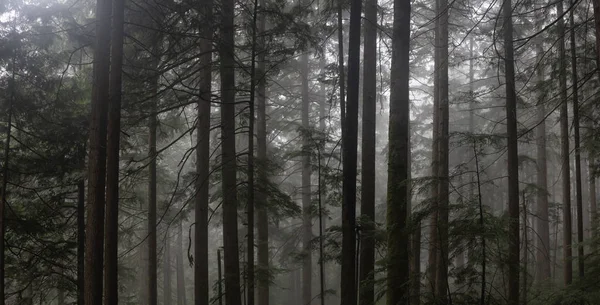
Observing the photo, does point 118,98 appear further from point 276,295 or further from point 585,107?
point 276,295

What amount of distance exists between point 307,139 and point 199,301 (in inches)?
218

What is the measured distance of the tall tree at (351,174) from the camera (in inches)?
303

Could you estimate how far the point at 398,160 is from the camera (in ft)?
23.2

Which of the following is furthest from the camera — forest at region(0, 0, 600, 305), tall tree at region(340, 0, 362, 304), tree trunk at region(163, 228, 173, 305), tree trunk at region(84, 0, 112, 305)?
tree trunk at region(163, 228, 173, 305)

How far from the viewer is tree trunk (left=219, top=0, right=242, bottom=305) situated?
30.7ft

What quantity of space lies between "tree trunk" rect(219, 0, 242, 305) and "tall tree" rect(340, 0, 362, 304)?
8.69ft

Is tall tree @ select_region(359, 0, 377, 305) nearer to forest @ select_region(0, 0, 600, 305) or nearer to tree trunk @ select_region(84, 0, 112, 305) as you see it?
forest @ select_region(0, 0, 600, 305)

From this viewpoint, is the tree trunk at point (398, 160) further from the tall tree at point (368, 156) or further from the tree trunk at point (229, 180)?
the tree trunk at point (229, 180)

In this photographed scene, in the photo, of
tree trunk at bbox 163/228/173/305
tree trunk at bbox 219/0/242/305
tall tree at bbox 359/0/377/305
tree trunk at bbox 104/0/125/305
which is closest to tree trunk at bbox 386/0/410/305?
tall tree at bbox 359/0/377/305

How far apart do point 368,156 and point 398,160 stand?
11.2ft

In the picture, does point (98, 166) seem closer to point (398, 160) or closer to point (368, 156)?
point (398, 160)

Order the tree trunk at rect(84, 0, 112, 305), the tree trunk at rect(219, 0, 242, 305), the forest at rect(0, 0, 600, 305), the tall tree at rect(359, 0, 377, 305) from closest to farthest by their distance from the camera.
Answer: the forest at rect(0, 0, 600, 305) < the tree trunk at rect(84, 0, 112, 305) < the tall tree at rect(359, 0, 377, 305) < the tree trunk at rect(219, 0, 242, 305)

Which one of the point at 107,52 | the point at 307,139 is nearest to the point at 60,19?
the point at 107,52

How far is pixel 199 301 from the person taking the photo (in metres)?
11.8
